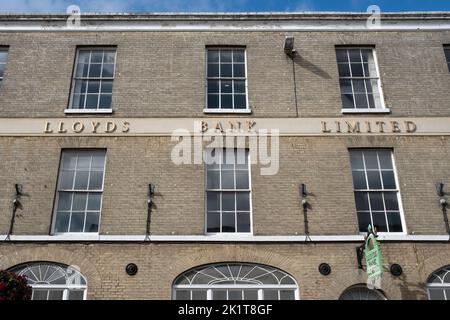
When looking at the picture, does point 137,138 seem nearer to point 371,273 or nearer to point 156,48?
point 156,48

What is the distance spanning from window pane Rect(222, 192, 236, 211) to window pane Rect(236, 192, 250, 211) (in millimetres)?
109

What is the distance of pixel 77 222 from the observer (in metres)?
13.8

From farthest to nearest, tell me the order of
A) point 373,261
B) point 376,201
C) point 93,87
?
point 93,87 < point 376,201 < point 373,261

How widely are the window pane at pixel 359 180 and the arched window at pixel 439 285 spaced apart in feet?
9.45

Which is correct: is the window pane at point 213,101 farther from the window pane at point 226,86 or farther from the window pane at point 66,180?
the window pane at point 66,180

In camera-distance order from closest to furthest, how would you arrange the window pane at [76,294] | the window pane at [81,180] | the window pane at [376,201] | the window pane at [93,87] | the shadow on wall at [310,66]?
the window pane at [76,294] < the window pane at [376,201] < the window pane at [81,180] < the window pane at [93,87] < the shadow on wall at [310,66]

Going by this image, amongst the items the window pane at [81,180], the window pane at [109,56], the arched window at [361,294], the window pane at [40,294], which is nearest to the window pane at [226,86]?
the window pane at [109,56]

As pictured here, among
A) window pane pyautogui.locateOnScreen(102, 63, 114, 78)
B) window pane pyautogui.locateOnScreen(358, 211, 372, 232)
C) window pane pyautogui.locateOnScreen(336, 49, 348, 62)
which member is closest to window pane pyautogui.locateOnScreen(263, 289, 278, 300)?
window pane pyautogui.locateOnScreen(358, 211, 372, 232)

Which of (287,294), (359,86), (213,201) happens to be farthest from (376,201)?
(213,201)

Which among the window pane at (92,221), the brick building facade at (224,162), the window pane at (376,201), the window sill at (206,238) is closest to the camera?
the brick building facade at (224,162)

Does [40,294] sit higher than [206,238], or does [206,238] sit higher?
[206,238]

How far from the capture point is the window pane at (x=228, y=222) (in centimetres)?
1374

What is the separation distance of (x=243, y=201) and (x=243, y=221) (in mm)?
572

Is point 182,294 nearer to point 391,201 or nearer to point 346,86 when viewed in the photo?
point 391,201
